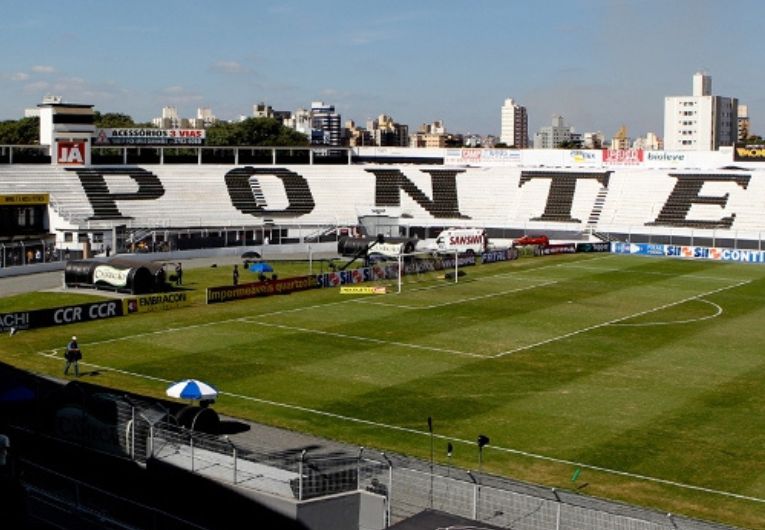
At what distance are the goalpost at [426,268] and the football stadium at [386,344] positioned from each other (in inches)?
15.3

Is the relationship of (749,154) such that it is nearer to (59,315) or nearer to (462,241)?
(462,241)

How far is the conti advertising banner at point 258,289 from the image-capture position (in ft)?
203

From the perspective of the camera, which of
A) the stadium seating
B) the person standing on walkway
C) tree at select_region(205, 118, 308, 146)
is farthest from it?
tree at select_region(205, 118, 308, 146)

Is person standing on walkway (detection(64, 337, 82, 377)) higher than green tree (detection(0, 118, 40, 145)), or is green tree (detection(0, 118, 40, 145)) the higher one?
green tree (detection(0, 118, 40, 145))

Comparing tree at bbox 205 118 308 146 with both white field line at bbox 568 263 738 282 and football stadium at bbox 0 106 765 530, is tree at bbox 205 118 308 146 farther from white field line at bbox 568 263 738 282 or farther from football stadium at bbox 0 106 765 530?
white field line at bbox 568 263 738 282

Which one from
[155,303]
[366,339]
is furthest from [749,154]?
[155,303]

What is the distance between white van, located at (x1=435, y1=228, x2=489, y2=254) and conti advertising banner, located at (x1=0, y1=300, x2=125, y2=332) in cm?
3924

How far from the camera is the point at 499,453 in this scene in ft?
104

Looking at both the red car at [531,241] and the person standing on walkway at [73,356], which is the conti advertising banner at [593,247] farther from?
the person standing on walkway at [73,356]

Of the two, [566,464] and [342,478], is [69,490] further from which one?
[566,464]

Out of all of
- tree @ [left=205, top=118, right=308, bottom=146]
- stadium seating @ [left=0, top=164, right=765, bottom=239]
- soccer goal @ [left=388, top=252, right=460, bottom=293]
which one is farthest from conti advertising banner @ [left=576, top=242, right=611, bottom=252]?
tree @ [left=205, top=118, right=308, bottom=146]

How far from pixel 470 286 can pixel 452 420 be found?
36.3 metres

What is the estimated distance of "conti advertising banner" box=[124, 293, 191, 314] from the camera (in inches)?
2255

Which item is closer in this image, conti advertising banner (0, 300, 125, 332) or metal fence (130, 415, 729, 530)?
metal fence (130, 415, 729, 530)
